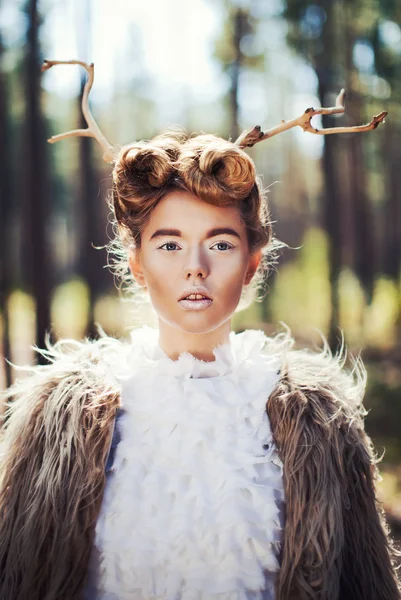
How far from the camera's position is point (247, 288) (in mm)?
2119

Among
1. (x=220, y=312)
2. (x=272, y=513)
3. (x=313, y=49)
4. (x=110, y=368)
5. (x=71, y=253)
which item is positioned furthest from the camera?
(x=71, y=253)

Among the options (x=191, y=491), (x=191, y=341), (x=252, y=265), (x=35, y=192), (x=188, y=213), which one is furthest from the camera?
(x=35, y=192)

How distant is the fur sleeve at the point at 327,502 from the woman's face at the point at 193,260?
0.34 meters

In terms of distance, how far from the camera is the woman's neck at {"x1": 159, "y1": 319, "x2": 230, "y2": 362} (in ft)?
6.25

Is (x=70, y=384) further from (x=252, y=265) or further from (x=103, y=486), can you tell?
(x=252, y=265)

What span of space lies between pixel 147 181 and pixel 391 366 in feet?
27.5

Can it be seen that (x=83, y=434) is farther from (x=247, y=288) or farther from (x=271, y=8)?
(x=271, y=8)

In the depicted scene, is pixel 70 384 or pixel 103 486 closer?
pixel 103 486

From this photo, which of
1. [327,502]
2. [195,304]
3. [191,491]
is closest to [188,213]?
[195,304]

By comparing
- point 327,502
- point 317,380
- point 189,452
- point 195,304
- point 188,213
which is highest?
point 188,213

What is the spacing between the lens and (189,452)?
173 cm

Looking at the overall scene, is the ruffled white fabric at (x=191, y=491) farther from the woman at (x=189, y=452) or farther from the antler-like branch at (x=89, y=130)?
the antler-like branch at (x=89, y=130)

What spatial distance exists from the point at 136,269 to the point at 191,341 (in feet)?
1.01

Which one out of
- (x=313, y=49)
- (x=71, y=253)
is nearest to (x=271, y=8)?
(x=313, y=49)
